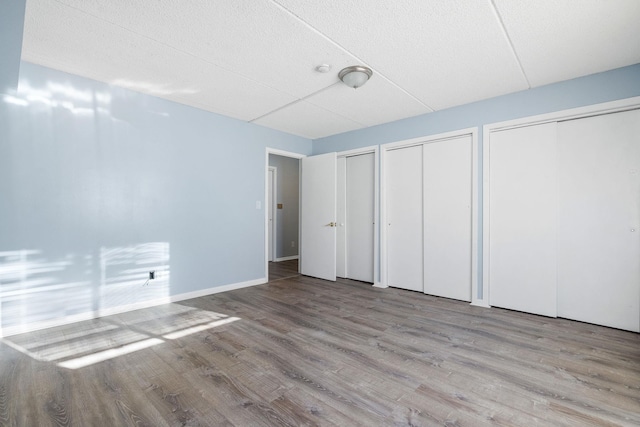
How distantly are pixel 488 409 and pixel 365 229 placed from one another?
3265 mm

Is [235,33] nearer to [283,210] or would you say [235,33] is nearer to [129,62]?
[129,62]

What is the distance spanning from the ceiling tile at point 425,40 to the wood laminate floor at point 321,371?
2490 mm

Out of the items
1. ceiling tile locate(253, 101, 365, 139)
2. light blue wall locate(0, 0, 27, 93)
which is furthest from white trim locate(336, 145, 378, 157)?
light blue wall locate(0, 0, 27, 93)

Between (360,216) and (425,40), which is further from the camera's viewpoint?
(360,216)

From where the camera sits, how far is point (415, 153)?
4.17 meters

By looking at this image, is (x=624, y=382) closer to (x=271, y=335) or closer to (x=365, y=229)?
(x=271, y=335)

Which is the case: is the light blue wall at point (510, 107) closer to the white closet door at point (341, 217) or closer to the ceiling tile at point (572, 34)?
the ceiling tile at point (572, 34)

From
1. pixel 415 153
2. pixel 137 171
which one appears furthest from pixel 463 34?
pixel 137 171

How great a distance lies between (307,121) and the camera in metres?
4.35

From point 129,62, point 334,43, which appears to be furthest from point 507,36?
point 129,62

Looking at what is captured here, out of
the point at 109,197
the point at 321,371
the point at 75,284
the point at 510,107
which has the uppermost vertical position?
the point at 510,107

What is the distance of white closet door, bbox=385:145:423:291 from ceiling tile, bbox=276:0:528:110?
123cm

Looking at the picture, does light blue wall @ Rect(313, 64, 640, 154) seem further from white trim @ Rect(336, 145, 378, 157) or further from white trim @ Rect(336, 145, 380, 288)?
white trim @ Rect(336, 145, 380, 288)

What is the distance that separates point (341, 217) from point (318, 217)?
1.32ft
